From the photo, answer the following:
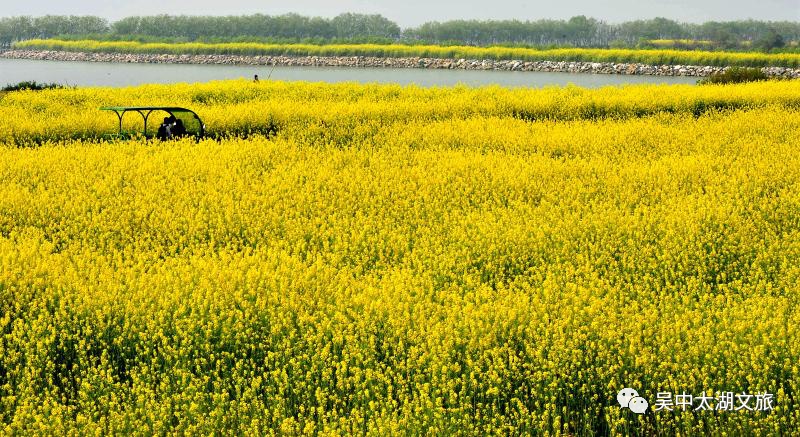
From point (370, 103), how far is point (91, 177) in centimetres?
961

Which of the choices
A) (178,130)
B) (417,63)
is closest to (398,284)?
(178,130)

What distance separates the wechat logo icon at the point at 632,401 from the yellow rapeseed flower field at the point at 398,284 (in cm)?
7

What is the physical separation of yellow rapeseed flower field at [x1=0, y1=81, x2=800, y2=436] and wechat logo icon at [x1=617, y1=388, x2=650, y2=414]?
0.24 feet

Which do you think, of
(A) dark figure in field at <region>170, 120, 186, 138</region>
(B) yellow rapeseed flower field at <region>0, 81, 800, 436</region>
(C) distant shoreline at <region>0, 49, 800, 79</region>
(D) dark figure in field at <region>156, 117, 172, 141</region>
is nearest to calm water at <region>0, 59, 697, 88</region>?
(C) distant shoreline at <region>0, 49, 800, 79</region>

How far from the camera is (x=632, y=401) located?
17.2 feet

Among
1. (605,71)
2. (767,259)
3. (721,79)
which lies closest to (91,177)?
(767,259)

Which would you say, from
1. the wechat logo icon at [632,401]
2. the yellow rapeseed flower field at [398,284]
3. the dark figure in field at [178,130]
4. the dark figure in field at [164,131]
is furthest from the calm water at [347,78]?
the wechat logo icon at [632,401]

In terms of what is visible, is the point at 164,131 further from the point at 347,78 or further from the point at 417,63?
the point at 417,63

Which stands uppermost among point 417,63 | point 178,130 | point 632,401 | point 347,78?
point 417,63

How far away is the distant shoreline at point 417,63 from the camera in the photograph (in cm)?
7681

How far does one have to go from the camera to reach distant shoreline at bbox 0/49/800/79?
76812mm

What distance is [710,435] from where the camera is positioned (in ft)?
16.3

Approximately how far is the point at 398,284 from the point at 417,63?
91.1 m

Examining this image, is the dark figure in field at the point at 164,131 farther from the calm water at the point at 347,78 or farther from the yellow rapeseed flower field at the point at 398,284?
the calm water at the point at 347,78
